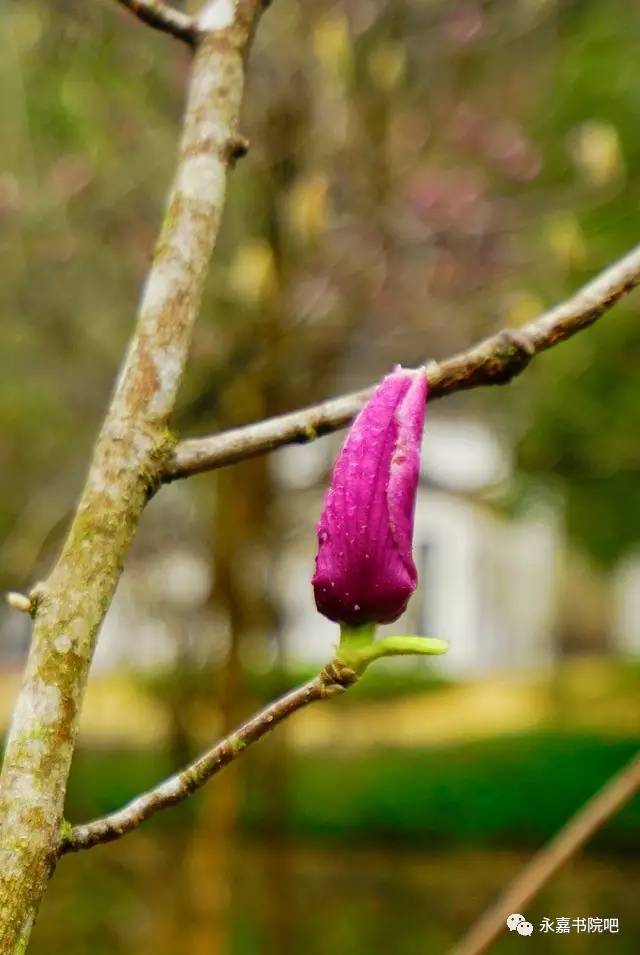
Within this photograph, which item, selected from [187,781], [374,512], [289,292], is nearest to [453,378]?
[374,512]

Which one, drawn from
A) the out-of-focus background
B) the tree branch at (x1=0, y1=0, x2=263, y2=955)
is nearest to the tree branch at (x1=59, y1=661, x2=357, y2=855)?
the tree branch at (x1=0, y1=0, x2=263, y2=955)

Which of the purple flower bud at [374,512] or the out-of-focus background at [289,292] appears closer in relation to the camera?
the purple flower bud at [374,512]

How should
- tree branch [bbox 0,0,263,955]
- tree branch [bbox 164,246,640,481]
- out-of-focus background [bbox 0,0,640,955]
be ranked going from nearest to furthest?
tree branch [bbox 0,0,263,955]
tree branch [bbox 164,246,640,481]
out-of-focus background [bbox 0,0,640,955]

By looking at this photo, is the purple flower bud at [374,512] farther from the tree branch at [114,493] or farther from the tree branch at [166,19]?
the tree branch at [166,19]

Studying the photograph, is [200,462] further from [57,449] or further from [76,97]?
[57,449]

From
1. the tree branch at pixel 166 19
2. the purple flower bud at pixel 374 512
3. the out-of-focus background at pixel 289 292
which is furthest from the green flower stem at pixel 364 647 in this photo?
the out-of-focus background at pixel 289 292

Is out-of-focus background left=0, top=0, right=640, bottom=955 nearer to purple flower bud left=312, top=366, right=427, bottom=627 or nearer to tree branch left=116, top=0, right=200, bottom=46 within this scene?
tree branch left=116, top=0, right=200, bottom=46

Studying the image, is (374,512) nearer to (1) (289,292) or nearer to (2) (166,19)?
(2) (166,19)

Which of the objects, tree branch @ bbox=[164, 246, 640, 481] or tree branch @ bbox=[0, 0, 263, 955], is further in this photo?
tree branch @ bbox=[164, 246, 640, 481]
